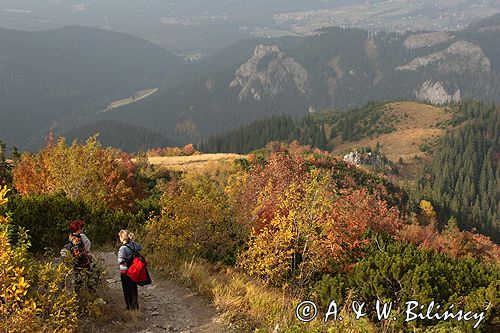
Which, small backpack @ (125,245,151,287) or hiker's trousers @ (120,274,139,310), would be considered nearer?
small backpack @ (125,245,151,287)

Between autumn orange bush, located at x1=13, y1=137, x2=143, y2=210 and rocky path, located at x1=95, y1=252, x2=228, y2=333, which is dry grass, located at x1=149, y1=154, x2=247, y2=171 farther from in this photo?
rocky path, located at x1=95, y1=252, x2=228, y2=333

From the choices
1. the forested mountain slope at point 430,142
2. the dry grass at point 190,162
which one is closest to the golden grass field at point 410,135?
the forested mountain slope at point 430,142

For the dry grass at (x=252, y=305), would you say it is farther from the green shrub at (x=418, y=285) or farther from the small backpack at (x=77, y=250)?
the small backpack at (x=77, y=250)

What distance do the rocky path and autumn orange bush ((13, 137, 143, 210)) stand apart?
10.1 metres

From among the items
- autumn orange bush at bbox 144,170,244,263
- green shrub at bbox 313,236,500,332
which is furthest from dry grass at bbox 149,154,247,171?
green shrub at bbox 313,236,500,332

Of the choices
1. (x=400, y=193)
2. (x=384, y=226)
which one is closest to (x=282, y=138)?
(x=400, y=193)

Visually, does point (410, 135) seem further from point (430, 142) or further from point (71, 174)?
point (71, 174)

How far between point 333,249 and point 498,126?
180834 mm

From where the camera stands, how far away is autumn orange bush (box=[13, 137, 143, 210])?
23.5 metres

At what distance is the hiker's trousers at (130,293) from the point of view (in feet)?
36.8

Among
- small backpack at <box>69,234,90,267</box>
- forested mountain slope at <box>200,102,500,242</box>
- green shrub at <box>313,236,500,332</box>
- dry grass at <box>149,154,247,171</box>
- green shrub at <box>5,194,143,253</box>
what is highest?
small backpack at <box>69,234,90,267</box>

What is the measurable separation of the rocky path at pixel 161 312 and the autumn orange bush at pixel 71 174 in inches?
397

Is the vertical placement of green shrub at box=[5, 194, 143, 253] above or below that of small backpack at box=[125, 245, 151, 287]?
below

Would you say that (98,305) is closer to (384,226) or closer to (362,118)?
(384,226)
